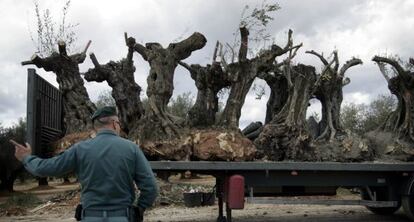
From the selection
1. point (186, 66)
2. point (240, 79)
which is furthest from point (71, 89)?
point (240, 79)

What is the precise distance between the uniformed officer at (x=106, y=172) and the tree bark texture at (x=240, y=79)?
467 centimetres

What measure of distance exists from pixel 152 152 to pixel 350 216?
4854mm

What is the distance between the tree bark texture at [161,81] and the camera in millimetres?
8297

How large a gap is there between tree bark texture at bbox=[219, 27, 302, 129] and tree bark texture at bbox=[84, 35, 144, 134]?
53.7 inches

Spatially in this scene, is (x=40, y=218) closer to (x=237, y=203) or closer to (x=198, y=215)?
(x=198, y=215)

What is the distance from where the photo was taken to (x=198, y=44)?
8.99m

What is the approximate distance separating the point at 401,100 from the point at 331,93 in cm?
121

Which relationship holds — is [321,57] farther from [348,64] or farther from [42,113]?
[42,113]

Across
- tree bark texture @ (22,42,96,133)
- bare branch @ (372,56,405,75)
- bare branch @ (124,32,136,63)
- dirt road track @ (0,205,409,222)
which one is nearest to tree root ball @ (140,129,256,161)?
tree bark texture @ (22,42,96,133)

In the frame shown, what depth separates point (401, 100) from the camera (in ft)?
32.6

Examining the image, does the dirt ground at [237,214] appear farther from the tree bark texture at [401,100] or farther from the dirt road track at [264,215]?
the tree bark texture at [401,100]

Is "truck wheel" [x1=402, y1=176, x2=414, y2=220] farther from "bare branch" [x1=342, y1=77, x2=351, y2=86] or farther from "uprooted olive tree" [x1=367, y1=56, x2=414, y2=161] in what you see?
"bare branch" [x1=342, y1=77, x2=351, y2=86]

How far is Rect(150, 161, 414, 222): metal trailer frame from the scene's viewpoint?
7.91 metres

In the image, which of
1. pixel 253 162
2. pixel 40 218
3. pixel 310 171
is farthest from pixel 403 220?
pixel 40 218
